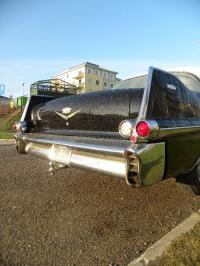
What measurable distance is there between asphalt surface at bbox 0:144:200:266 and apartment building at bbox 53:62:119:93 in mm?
48967

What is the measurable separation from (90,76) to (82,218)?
5366 centimetres

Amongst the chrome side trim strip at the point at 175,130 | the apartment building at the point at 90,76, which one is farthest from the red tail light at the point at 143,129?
the apartment building at the point at 90,76

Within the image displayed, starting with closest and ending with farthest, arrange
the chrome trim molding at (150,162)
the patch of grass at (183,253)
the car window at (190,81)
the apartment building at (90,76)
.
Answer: the patch of grass at (183,253) < the chrome trim molding at (150,162) < the car window at (190,81) < the apartment building at (90,76)

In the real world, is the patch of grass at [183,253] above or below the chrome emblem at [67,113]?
below

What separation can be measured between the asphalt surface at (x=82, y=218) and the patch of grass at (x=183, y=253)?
26 cm

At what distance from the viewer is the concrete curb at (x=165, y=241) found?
2.34 meters

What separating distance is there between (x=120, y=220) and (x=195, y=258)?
1068mm

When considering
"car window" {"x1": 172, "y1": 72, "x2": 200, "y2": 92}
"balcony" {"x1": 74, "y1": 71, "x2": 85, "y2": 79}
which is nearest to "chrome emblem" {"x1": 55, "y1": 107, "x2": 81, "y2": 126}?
"car window" {"x1": 172, "y1": 72, "x2": 200, "y2": 92}

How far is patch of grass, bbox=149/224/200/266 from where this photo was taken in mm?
2244

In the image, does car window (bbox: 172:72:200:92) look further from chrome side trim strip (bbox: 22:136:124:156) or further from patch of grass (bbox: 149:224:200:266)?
patch of grass (bbox: 149:224:200:266)

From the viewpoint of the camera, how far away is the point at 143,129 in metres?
2.46

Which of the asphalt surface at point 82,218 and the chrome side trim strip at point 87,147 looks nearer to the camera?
the asphalt surface at point 82,218

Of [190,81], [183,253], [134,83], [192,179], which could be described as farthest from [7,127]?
[183,253]

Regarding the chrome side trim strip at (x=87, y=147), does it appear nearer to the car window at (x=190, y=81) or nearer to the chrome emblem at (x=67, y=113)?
the chrome emblem at (x=67, y=113)
